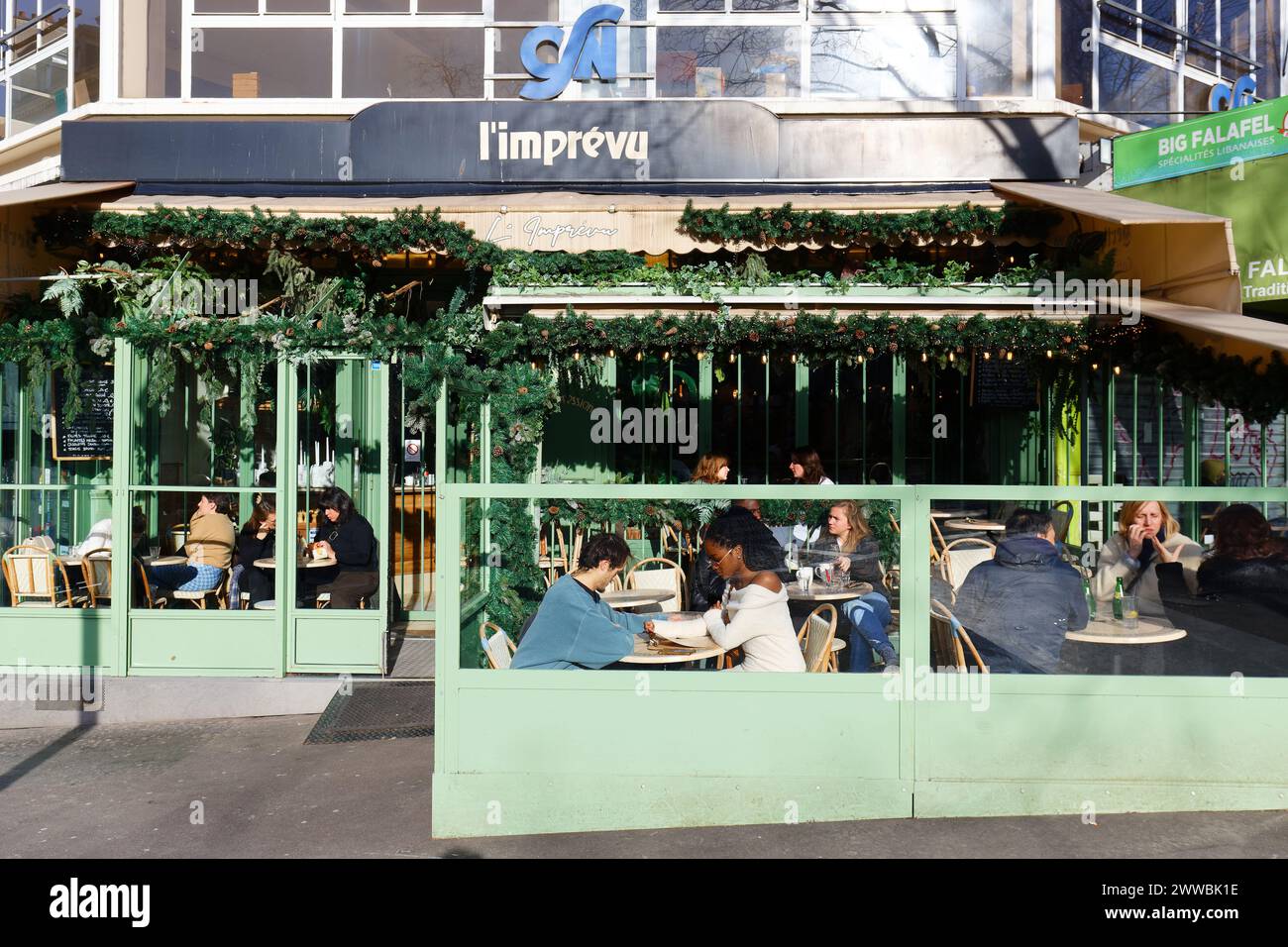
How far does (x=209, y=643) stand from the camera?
736 cm

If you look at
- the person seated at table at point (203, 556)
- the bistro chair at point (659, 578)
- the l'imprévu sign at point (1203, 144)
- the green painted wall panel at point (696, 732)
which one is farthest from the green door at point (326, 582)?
the l'imprévu sign at point (1203, 144)

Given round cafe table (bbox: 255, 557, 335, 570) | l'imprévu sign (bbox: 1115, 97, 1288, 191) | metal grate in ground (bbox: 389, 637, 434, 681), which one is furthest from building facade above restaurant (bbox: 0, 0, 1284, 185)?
metal grate in ground (bbox: 389, 637, 434, 681)

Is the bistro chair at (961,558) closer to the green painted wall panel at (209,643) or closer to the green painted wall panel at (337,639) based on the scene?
the green painted wall panel at (337,639)

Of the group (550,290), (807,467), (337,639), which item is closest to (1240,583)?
(807,467)

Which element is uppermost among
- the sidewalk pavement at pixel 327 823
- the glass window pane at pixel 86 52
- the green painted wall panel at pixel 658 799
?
the glass window pane at pixel 86 52

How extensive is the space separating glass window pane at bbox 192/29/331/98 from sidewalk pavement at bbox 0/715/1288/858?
18.5 feet

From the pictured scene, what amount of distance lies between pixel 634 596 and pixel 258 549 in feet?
11.1

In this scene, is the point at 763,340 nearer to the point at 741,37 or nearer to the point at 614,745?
the point at 741,37

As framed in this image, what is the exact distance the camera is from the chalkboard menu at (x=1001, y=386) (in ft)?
29.6

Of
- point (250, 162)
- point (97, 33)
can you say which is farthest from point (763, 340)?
point (97, 33)

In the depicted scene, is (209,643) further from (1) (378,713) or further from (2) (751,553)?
(2) (751,553)

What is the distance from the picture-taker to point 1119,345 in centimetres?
788

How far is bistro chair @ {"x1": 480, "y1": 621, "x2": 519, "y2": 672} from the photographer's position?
193 inches

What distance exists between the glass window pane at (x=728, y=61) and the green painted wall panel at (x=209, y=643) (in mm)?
5469
